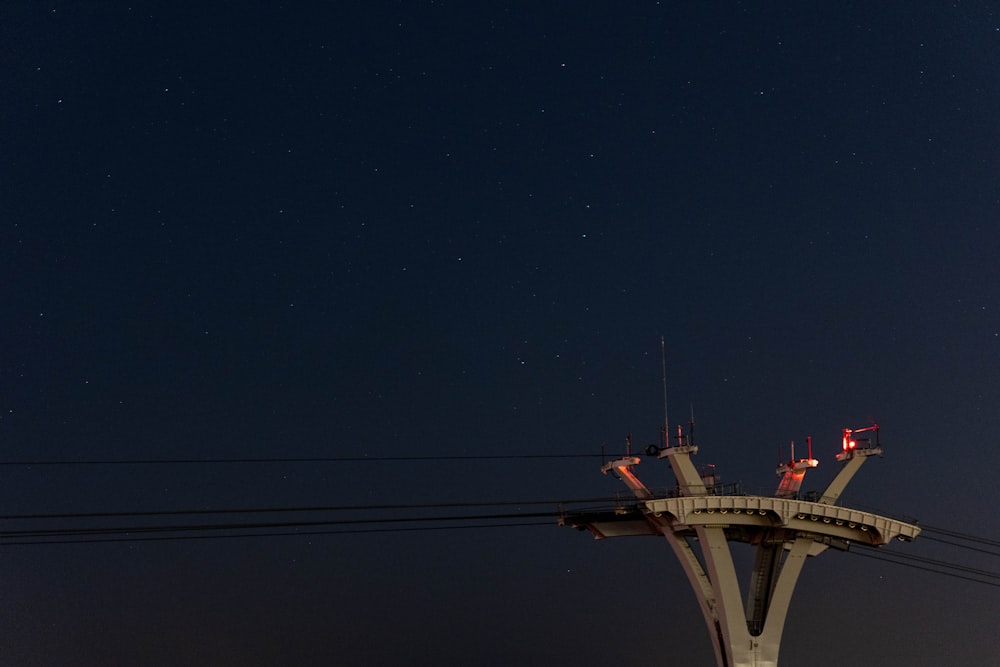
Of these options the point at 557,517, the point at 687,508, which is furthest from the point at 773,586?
the point at 557,517

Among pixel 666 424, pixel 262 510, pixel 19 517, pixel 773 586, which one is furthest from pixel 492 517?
pixel 773 586

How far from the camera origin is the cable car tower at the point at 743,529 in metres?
60.8

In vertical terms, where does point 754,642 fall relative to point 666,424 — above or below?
below

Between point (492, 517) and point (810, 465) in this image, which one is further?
point (810, 465)

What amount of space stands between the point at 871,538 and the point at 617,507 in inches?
566

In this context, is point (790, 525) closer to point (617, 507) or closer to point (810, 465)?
point (810, 465)

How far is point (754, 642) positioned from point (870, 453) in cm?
1188

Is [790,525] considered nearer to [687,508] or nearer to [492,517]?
[687,508]

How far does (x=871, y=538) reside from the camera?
64.9 m

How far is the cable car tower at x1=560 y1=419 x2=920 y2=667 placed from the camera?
60.8 metres

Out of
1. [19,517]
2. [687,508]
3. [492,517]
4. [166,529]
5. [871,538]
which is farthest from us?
[871,538]

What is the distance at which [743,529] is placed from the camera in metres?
64.6

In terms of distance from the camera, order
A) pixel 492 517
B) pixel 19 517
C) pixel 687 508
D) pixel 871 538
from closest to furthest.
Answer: pixel 19 517
pixel 492 517
pixel 687 508
pixel 871 538

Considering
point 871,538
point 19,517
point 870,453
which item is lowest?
point 19,517
